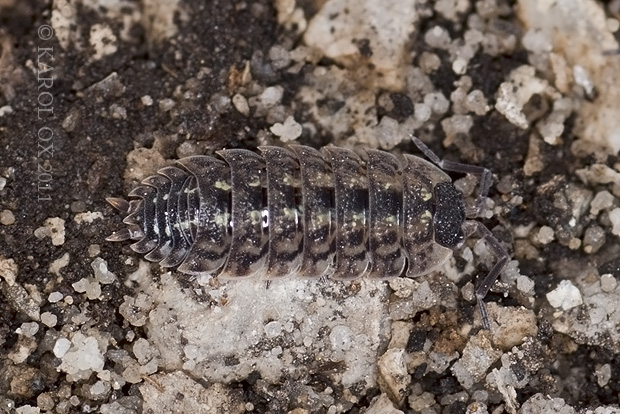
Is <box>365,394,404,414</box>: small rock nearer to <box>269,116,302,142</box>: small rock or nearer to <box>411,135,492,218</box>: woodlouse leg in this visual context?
<box>411,135,492,218</box>: woodlouse leg

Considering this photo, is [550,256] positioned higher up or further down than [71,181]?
further down

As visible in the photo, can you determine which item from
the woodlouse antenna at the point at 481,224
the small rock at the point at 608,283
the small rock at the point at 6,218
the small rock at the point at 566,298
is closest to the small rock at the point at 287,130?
the woodlouse antenna at the point at 481,224

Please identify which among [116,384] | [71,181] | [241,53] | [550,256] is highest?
[241,53]

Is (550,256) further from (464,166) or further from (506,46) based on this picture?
(506,46)

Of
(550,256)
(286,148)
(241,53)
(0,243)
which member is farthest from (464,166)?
(0,243)

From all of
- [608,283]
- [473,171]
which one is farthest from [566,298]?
[473,171]

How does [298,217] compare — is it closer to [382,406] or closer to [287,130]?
[287,130]
